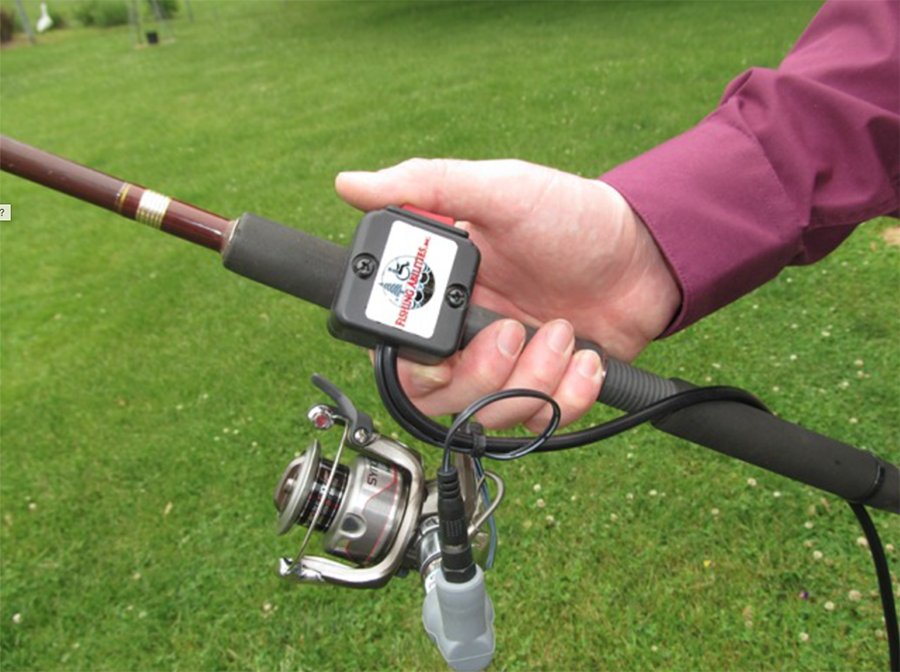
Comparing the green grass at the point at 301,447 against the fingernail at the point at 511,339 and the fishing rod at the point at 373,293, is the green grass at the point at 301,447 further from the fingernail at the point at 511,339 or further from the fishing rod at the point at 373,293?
the fingernail at the point at 511,339

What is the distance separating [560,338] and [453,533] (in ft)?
1.67

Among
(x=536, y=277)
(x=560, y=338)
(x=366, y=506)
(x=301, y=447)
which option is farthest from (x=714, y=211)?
(x=301, y=447)

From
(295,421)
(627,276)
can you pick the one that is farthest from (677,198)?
(295,421)

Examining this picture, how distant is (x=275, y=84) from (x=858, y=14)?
11669mm

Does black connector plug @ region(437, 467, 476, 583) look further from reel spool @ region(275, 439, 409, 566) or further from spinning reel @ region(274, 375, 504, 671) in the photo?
reel spool @ region(275, 439, 409, 566)

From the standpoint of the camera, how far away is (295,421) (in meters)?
4.39

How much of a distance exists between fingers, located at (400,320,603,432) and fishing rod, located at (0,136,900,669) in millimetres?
38

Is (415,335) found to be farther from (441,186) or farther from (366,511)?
(366,511)

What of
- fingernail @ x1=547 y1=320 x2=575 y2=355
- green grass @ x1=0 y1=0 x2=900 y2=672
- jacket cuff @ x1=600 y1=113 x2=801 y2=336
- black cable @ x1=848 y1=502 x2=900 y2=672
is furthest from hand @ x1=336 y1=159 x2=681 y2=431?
green grass @ x1=0 y1=0 x2=900 y2=672

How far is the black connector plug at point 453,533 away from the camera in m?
1.22

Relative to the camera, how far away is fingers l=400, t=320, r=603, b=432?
1528mm

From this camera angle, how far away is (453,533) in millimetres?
1217

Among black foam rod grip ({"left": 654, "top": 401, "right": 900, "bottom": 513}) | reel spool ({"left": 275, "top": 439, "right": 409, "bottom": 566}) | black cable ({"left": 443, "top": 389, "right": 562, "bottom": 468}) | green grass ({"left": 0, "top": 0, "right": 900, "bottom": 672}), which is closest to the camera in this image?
black cable ({"left": 443, "top": 389, "right": 562, "bottom": 468})

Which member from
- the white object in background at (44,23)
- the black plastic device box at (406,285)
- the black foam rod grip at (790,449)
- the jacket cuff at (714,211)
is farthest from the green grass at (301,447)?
the white object in background at (44,23)
